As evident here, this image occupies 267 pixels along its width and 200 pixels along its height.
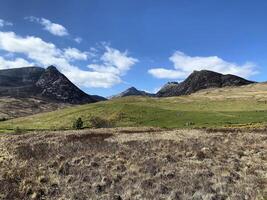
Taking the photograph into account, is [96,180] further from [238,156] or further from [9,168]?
[238,156]

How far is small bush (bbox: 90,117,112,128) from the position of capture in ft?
352

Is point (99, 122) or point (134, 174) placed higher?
point (99, 122)

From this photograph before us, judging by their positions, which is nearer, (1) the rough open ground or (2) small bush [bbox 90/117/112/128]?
(1) the rough open ground

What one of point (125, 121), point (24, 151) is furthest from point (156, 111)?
point (24, 151)

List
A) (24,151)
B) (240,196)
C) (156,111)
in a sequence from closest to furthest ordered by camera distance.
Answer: (240,196) → (24,151) → (156,111)

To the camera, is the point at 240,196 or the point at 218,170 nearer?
the point at 240,196

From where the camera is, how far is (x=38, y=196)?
17734 millimetres

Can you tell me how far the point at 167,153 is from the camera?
2811 centimetres

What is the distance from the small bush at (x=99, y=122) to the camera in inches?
4220

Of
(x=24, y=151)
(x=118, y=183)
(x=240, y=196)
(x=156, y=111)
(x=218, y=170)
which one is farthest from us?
(x=156, y=111)

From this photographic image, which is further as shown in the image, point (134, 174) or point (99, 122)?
point (99, 122)

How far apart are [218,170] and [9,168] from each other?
434 inches

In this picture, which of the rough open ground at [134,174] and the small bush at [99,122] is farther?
the small bush at [99,122]

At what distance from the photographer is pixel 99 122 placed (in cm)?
11038
